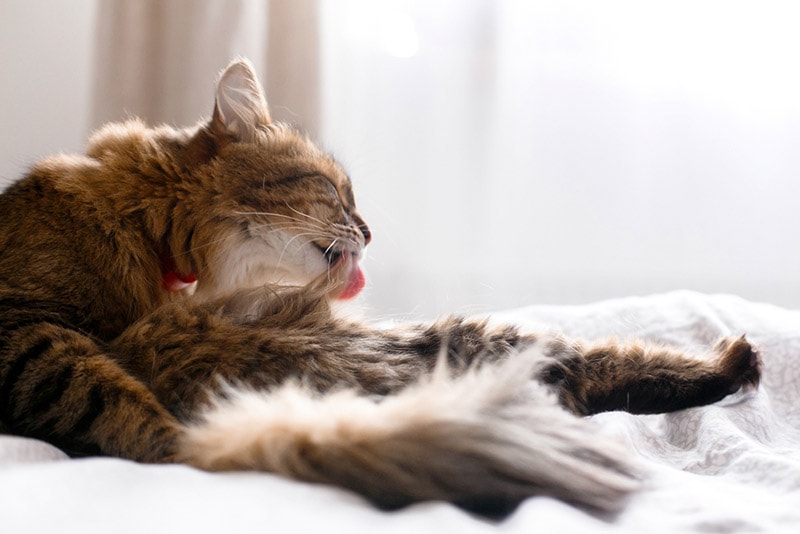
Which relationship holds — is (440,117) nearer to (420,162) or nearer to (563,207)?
(420,162)

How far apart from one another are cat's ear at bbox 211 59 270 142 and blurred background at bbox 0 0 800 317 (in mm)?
1047

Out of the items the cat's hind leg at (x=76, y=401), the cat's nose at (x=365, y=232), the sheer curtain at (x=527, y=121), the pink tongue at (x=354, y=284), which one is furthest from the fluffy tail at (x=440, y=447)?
the sheer curtain at (x=527, y=121)

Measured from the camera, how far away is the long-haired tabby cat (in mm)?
695

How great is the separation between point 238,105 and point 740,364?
3.30 feet

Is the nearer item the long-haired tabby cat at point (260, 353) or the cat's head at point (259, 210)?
the long-haired tabby cat at point (260, 353)

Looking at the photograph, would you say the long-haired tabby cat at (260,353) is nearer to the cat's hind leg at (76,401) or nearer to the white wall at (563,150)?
the cat's hind leg at (76,401)

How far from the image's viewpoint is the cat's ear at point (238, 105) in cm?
136

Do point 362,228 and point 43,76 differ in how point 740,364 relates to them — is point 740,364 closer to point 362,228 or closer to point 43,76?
point 362,228

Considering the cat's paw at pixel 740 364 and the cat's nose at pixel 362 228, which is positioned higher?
the cat's nose at pixel 362 228

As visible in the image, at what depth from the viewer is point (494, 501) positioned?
68 cm

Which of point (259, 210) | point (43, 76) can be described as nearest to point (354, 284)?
point (259, 210)

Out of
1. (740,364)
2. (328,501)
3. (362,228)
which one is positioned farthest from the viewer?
(362,228)

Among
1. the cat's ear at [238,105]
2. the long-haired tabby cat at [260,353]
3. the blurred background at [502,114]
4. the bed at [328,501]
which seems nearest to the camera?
the bed at [328,501]

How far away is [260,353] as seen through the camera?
960mm
